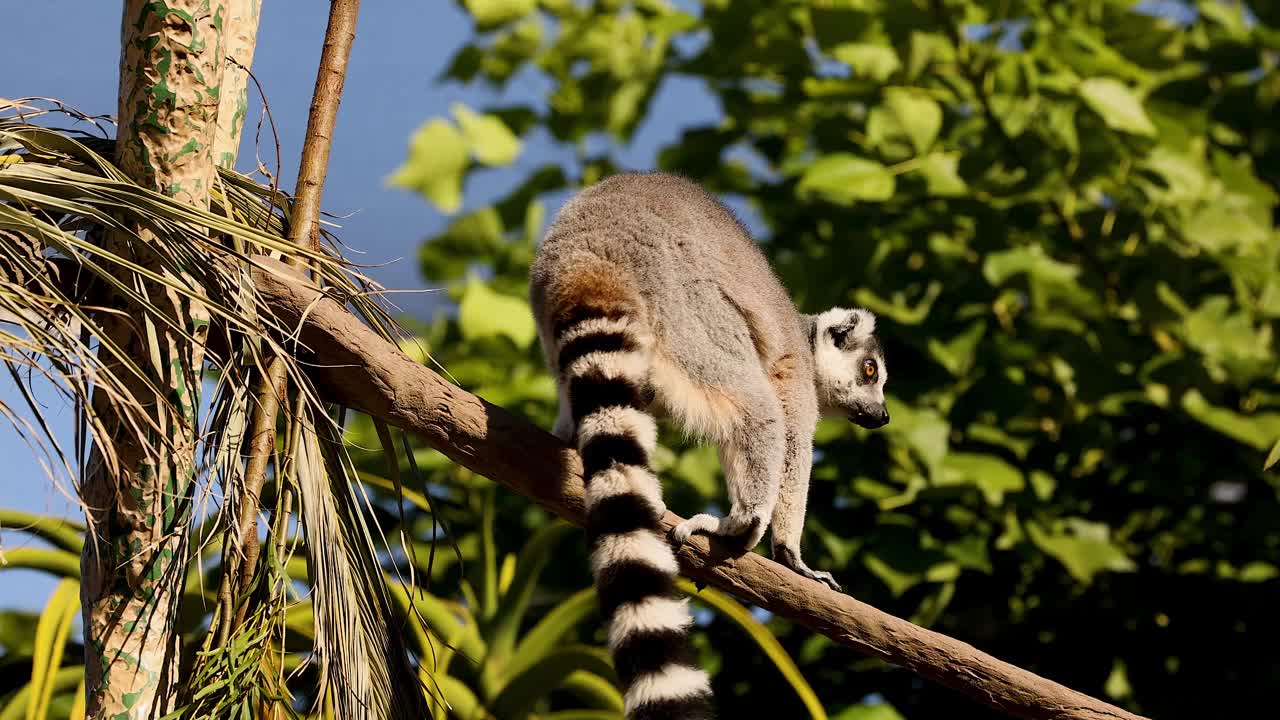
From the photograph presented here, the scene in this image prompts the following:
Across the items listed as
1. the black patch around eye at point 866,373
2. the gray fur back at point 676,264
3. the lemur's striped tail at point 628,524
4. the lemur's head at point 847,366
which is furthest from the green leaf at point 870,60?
the lemur's striped tail at point 628,524

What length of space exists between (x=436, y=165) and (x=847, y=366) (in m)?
2.31

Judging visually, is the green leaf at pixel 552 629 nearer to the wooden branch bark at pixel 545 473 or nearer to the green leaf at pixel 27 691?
the green leaf at pixel 27 691

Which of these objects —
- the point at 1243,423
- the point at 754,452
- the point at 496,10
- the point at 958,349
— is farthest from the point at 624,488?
the point at 496,10

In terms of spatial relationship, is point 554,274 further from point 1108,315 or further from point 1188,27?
point 1188,27

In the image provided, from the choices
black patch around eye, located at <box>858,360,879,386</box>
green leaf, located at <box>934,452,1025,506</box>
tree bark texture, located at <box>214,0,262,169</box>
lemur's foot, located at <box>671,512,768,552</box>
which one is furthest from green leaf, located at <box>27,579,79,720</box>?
green leaf, located at <box>934,452,1025,506</box>

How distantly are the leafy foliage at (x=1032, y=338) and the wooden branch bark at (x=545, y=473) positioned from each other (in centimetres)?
155

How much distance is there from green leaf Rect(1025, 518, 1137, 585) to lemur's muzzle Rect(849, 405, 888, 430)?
1089 millimetres

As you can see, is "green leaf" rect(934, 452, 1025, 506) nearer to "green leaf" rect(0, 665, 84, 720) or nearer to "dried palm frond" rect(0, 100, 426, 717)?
"dried palm frond" rect(0, 100, 426, 717)

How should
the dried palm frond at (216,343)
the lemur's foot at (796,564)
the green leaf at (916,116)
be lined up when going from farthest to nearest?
the green leaf at (916,116)
the lemur's foot at (796,564)
the dried palm frond at (216,343)

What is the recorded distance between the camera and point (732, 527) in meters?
2.48

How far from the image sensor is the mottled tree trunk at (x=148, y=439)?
2.00 metres

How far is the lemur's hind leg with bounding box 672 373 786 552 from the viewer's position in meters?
2.57

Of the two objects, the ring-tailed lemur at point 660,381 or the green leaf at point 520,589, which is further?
the green leaf at point 520,589

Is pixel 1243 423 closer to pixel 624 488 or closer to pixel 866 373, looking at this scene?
pixel 866 373
